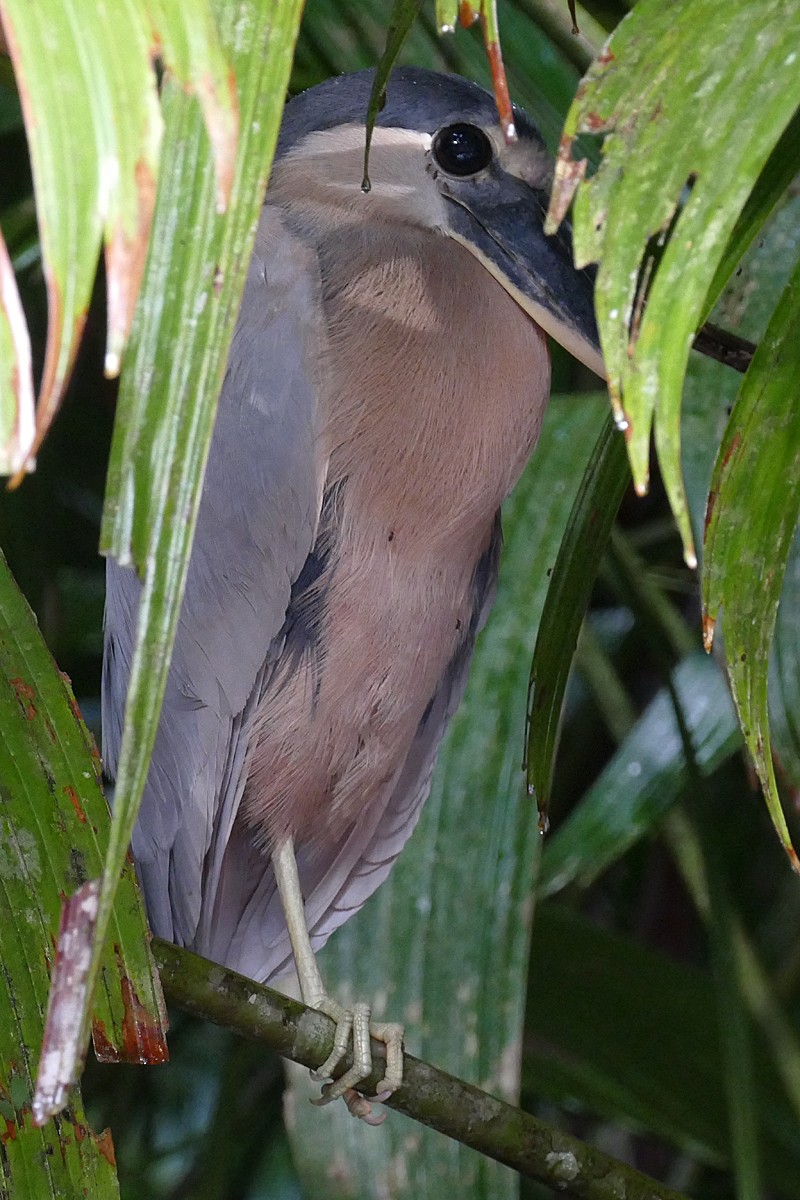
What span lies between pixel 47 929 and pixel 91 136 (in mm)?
348

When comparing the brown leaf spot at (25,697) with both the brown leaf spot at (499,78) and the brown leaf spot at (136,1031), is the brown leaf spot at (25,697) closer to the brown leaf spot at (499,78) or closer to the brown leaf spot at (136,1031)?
the brown leaf spot at (136,1031)

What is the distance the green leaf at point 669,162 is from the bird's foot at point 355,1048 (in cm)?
76

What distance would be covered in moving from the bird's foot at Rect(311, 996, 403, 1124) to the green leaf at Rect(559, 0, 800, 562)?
76 centimetres

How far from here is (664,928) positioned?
6.50ft

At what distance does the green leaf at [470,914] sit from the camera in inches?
40.3

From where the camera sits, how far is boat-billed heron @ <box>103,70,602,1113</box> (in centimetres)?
92

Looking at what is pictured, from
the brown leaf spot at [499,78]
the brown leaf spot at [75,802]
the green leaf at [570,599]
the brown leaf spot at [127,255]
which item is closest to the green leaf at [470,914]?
the green leaf at [570,599]

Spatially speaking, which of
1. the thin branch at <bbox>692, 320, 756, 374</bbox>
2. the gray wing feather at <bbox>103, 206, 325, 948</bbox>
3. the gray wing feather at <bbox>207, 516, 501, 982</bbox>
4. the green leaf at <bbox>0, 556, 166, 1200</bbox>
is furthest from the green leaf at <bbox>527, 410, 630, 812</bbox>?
the gray wing feather at <bbox>207, 516, 501, 982</bbox>

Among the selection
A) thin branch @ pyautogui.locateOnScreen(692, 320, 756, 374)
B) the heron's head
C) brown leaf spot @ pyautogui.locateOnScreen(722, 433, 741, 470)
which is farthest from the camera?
the heron's head

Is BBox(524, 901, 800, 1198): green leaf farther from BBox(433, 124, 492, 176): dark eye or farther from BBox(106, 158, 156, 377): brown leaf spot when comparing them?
BBox(106, 158, 156, 377): brown leaf spot

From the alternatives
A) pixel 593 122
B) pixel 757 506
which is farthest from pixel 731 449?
pixel 593 122

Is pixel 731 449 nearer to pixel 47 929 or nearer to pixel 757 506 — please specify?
pixel 757 506

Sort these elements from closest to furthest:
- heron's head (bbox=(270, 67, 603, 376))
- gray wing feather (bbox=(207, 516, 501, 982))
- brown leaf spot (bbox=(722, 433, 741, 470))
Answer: brown leaf spot (bbox=(722, 433, 741, 470)), heron's head (bbox=(270, 67, 603, 376)), gray wing feather (bbox=(207, 516, 501, 982))

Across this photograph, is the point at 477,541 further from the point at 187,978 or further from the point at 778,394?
the point at 778,394
